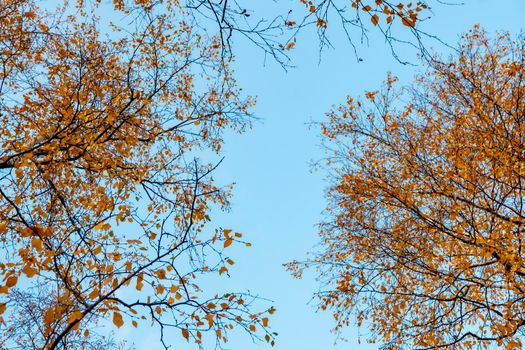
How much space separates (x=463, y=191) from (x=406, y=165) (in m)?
1.14

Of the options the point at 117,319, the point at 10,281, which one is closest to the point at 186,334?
the point at 117,319

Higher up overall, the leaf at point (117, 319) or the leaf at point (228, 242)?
the leaf at point (228, 242)

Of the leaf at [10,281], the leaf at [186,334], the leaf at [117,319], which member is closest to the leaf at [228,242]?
the leaf at [186,334]

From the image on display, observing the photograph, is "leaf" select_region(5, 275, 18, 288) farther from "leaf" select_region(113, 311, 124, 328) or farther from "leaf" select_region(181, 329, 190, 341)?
"leaf" select_region(181, 329, 190, 341)

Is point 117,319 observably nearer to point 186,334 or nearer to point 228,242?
point 186,334

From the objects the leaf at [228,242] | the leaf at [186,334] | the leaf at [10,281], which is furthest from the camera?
the leaf at [228,242]

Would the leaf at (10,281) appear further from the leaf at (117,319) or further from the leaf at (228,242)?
the leaf at (228,242)

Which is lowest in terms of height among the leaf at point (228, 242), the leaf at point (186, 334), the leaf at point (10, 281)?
the leaf at point (186, 334)

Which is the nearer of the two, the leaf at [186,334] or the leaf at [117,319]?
the leaf at [117,319]

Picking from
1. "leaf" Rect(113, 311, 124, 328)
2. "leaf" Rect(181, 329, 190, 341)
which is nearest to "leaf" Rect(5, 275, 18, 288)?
"leaf" Rect(113, 311, 124, 328)

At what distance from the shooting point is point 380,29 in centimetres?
317

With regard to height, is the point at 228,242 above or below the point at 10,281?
above

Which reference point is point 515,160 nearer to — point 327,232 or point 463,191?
point 463,191

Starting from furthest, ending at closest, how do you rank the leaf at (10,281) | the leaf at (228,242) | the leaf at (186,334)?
the leaf at (228,242)
the leaf at (186,334)
the leaf at (10,281)
